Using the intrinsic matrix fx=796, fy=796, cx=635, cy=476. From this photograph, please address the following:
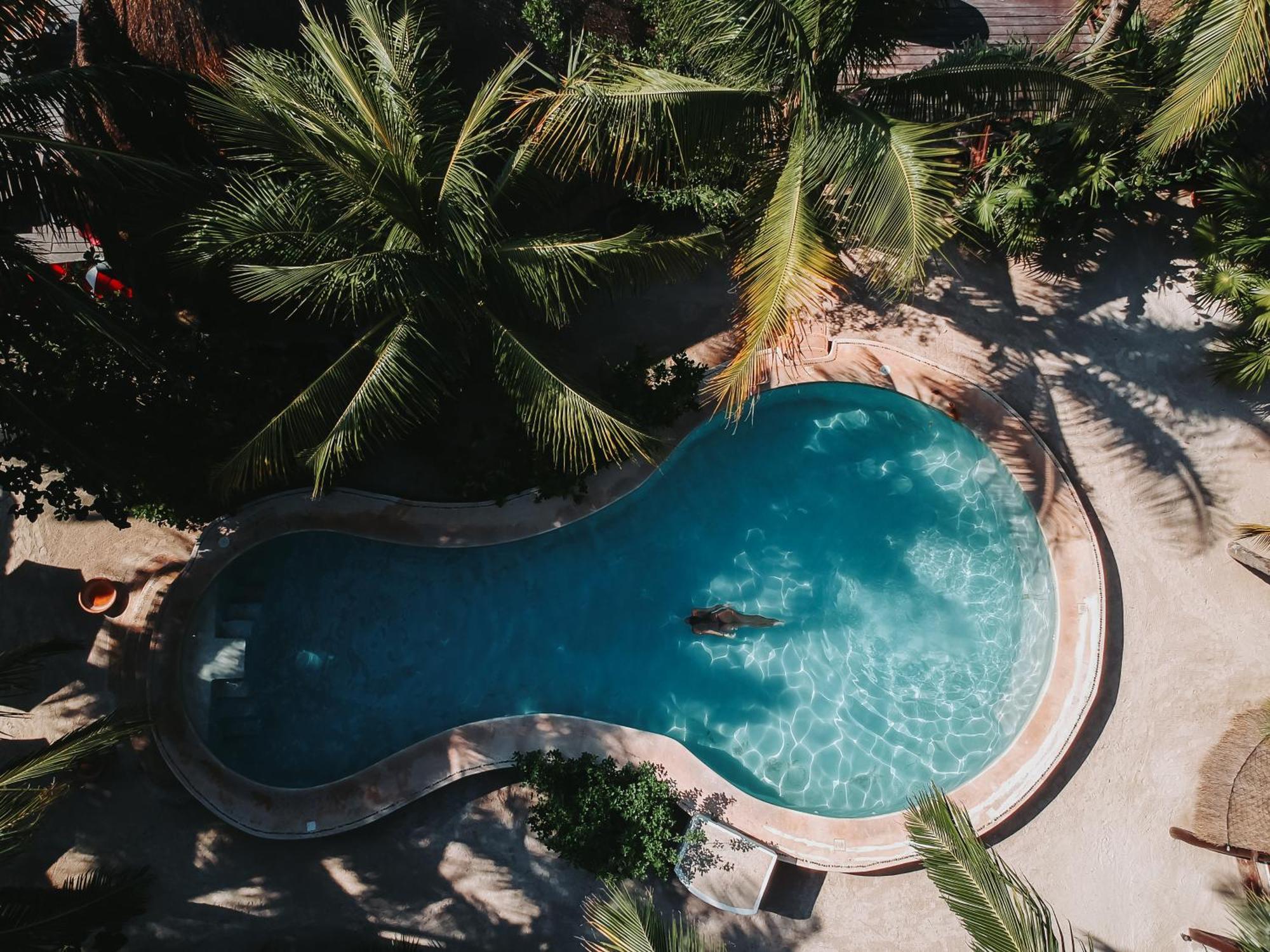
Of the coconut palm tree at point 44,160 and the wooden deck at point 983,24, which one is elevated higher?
the wooden deck at point 983,24

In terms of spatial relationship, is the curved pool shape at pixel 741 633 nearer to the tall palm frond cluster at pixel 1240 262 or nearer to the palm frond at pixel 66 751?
the palm frond at pixel 66 751

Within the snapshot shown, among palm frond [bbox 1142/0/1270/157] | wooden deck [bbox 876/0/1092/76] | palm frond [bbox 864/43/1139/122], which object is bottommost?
palm frond [bbox 864/43/1139/122]

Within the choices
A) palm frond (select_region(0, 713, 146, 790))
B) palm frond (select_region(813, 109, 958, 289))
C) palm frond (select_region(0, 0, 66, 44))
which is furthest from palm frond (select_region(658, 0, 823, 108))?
palm frond (select_region(0, 713, 146, 790))

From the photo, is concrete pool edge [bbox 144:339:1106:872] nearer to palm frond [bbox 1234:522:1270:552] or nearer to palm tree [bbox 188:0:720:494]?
palm frond [bbox 1234:522:1270:552]

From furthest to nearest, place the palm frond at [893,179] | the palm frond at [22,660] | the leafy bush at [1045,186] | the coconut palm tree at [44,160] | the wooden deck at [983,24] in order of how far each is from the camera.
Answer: the wooden deck at [983,24], the leafy bush at [1045,186], the palm frond at [22,660], the palm frond at [893,179], the coconut palm tree at [44,160]

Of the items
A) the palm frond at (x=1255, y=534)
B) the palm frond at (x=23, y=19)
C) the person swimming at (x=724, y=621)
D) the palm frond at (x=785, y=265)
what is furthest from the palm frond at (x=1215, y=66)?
the palm frond at (x=23, y=19)

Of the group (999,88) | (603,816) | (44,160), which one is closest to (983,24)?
(999,88)

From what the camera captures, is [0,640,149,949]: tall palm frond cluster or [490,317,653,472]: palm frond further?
[490,317,653,472]: palm frond
